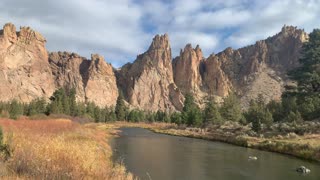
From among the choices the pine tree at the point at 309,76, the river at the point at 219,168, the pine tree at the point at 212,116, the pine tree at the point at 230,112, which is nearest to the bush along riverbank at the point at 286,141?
the river at the point at 219,168

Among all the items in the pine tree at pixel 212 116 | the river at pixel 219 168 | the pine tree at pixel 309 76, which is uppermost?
the pine tree at pixel 309 76

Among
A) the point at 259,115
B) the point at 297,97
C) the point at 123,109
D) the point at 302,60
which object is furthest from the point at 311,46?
the point at 123,109

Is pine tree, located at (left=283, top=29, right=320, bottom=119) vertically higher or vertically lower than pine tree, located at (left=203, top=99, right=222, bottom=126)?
higher

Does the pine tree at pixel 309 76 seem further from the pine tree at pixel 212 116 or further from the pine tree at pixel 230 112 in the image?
the pine tree at pixel 230 112

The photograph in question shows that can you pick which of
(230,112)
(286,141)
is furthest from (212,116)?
(286,141)

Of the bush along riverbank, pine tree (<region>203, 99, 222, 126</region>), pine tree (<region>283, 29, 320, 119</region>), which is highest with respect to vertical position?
pine tree (<region>283, 29, 320, 119</region>)

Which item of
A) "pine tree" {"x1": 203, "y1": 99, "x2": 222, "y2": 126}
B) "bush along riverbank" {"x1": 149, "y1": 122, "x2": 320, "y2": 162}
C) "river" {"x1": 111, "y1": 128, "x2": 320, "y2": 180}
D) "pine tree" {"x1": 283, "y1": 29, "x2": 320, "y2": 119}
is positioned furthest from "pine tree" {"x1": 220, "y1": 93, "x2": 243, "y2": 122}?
"river" {"x1": 111, "y1": 128, "x2": 320, "y2": 180}

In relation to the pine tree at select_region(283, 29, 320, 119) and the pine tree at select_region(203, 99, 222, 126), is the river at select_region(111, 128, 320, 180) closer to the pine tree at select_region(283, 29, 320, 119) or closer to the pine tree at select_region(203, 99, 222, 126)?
the pine tree at select_region(283, 29, 320, 119)

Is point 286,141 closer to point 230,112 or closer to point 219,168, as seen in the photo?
point 219,168

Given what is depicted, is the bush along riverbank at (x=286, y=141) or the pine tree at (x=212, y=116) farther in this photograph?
the pine tree at (x=212, y=116)

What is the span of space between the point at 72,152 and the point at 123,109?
166m

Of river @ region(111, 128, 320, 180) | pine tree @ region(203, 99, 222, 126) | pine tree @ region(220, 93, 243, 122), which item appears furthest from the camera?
pine tree @ region(220, 93, 243, 122)

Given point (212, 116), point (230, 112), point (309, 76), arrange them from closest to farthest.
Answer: point (309, 76) < point (212, 116) < point (230, 112)

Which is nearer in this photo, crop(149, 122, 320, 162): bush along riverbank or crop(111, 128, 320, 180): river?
crop(111, 128, 320, 180): river
